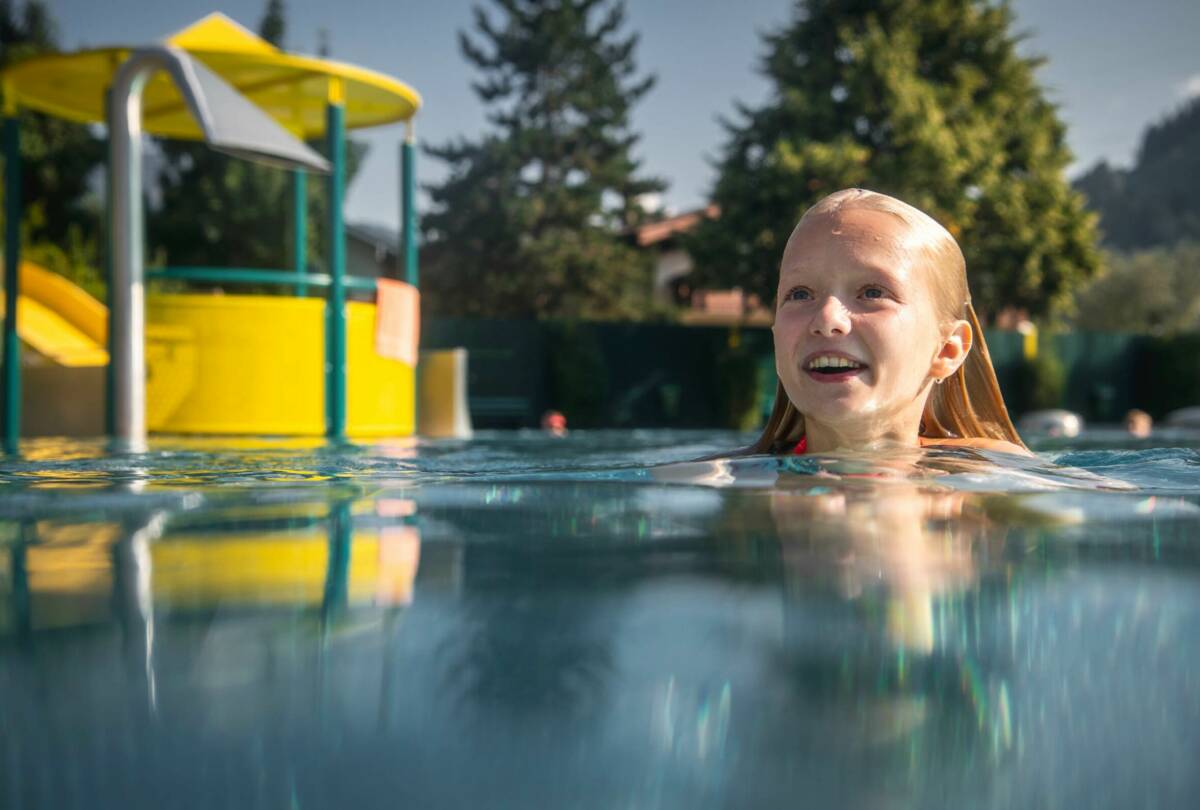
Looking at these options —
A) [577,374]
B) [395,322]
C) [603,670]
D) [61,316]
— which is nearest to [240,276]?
[395,322]

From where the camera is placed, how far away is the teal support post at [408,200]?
9633 millimetres

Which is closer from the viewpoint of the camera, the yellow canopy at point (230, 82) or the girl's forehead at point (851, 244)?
the girl's forehead at point (851, 244)

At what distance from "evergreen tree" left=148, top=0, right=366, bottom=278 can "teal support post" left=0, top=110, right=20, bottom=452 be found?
761 inches

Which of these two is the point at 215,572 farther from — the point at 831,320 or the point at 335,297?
the point at 335,297

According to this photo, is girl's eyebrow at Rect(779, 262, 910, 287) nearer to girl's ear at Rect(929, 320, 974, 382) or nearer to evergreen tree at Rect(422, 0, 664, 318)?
girl's ear at Rect(929, 320, 974, 382)

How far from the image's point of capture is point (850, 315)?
199 cm

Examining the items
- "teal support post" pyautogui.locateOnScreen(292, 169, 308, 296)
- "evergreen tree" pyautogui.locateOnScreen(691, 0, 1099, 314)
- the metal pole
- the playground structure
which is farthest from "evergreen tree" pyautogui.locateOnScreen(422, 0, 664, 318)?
the metal pole

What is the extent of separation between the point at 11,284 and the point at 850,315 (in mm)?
8103

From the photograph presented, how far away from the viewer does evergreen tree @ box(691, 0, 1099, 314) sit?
18.3 metres

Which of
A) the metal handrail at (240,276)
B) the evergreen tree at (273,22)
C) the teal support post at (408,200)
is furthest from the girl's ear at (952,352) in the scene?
the evergreen tree at (273,22)

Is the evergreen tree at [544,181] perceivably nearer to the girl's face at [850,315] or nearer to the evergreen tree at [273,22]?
the evergreen tree at [273,22]

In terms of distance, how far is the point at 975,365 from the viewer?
2.55m

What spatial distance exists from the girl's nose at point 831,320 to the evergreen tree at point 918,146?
648 inches

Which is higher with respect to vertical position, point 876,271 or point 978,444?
point 876,271
